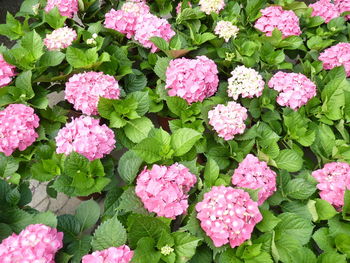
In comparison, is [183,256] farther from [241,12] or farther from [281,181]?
[241,12]

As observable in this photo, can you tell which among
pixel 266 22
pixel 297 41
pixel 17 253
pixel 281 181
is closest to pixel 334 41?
pixel 297 41

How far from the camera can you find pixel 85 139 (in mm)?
1242

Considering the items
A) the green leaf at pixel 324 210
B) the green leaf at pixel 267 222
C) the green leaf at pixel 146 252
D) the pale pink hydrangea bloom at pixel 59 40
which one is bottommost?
the green leaf at pixel 324 210

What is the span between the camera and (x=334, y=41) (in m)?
1.96

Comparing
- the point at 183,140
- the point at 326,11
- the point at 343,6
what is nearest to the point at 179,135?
the point at 183,140

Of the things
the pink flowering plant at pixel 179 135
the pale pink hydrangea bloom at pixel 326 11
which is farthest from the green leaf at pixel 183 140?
the pale pink hydrangea bloom at pixel 326 11

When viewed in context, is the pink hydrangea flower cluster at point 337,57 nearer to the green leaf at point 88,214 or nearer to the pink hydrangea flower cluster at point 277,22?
the pink hydrangea flower cluster at point 277,22

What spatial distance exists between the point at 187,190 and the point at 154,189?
0.46 feet

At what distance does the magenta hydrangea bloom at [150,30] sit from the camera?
5.65 feet

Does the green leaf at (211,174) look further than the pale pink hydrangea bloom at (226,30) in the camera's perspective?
No

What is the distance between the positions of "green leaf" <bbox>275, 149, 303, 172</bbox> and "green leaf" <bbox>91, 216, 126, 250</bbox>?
720 mm

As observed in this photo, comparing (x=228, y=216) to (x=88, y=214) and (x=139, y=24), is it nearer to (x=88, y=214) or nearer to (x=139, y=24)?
(x=88, y=214)

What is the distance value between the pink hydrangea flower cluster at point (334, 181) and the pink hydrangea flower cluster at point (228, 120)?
14.3 inches

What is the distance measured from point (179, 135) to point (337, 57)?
1044mm
